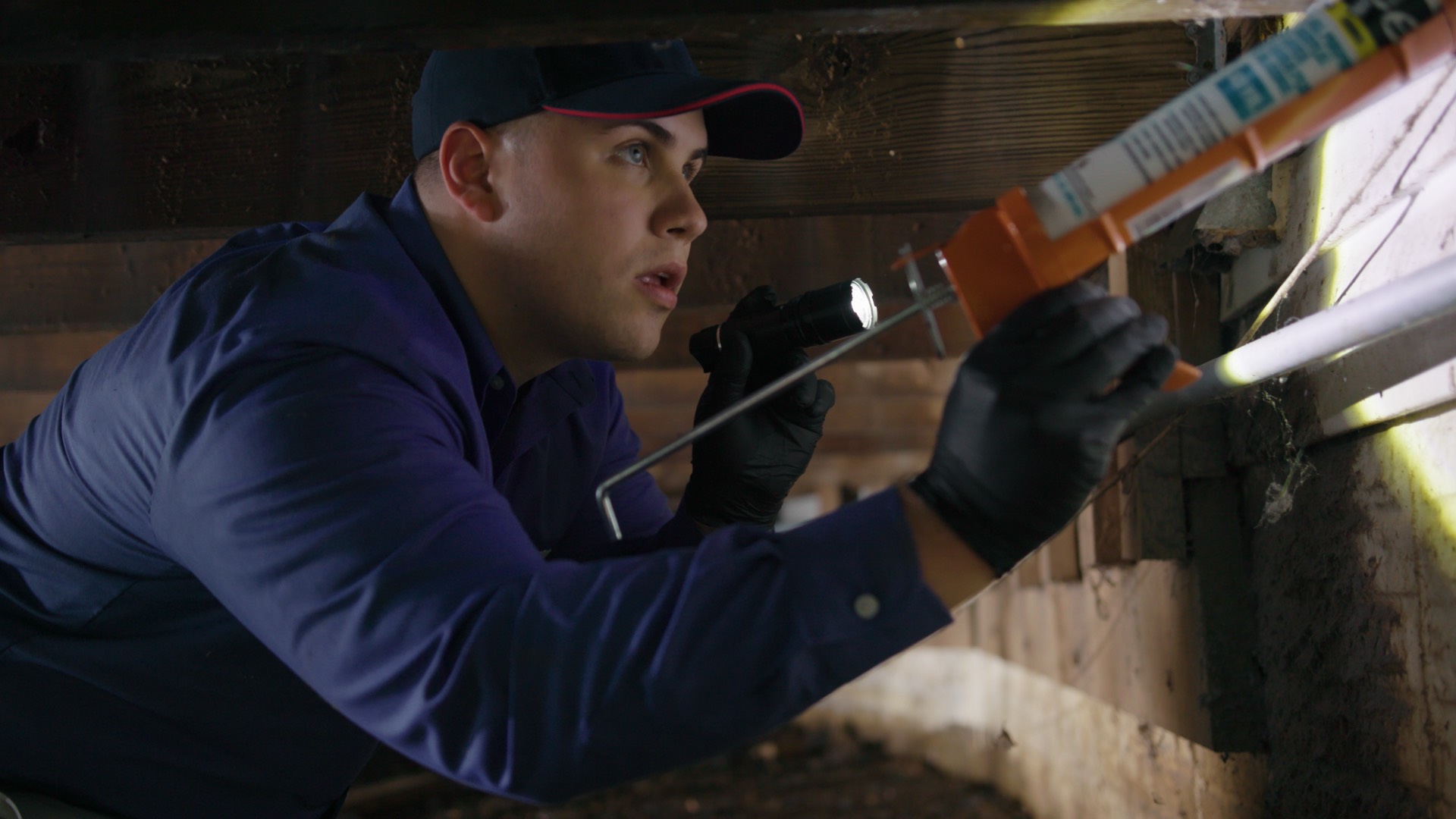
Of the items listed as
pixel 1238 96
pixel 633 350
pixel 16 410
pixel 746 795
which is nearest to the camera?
pixel 1238 96

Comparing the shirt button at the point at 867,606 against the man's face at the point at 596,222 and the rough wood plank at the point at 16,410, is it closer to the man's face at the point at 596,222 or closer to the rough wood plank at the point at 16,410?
the man's face at the point at 596,222

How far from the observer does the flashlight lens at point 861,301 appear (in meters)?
1.34

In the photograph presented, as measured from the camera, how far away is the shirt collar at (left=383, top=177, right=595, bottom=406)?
1331 mm

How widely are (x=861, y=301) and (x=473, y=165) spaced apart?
515 mm

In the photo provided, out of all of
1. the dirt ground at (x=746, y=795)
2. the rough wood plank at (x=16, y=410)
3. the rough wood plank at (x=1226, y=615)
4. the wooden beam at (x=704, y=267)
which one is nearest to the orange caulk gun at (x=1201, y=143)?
the rough wood plank at (x=1226, y=615)

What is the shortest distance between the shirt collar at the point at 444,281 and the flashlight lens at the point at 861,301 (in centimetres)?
45

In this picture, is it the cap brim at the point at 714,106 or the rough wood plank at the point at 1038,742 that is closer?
the cap brim at the point at 714,106

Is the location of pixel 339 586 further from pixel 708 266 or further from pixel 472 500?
pixel 708 266

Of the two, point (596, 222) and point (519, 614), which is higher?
point (596, 222)

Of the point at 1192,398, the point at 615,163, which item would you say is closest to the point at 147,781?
the point at 615,163

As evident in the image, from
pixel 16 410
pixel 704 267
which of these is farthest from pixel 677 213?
pixel 16 410

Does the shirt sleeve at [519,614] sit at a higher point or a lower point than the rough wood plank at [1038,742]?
higher

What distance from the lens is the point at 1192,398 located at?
122 centimetres

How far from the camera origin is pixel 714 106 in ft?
4.90
